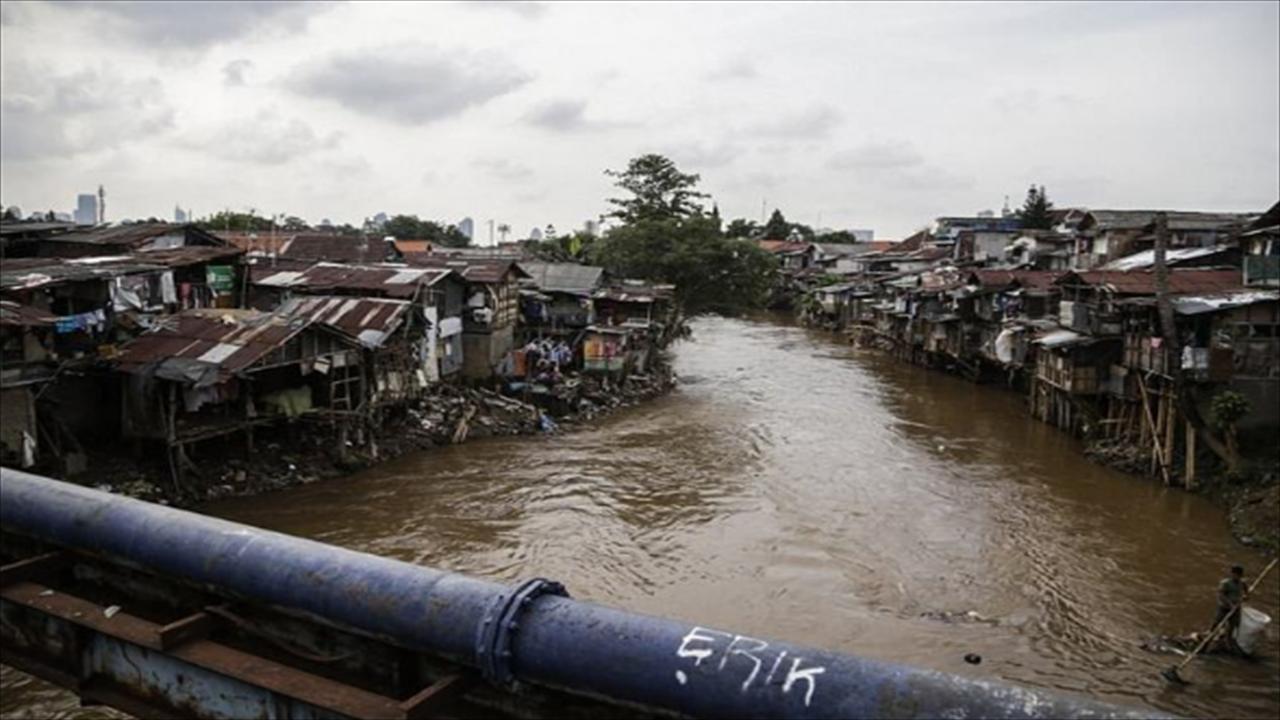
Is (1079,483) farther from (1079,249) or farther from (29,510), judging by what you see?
(29,510)

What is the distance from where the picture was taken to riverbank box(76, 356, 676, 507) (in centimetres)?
1912

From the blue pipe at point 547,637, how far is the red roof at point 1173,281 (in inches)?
988

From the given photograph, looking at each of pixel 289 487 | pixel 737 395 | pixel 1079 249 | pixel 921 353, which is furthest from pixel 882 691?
pixel 921 353

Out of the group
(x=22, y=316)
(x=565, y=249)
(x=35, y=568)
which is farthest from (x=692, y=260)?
(x=35, y=568)

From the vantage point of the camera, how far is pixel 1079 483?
23703 mm

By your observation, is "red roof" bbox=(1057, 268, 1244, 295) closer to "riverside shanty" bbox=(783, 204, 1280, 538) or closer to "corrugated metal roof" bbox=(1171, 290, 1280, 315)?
"riverside shanty" bbox=(783, 204, 1280, 538)

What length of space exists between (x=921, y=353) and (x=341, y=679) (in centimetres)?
4502

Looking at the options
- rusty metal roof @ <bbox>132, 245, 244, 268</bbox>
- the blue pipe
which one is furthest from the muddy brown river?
the blue pipe

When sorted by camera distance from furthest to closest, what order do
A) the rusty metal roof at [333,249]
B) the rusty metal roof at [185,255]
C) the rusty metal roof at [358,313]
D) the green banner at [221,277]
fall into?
the rusty metal roof at [333,249], the green banner at [221,277], the rusty metal roof at [185,255], the rusty metal roof at [358,313]

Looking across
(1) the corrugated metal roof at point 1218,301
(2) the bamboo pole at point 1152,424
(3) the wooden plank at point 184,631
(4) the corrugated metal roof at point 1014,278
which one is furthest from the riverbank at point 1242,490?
(3) the wooden plank at point 184,631

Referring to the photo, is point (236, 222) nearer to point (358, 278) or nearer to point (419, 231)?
point (419, 231)

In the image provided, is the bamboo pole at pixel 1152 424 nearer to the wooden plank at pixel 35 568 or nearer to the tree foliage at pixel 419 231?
the wooden plank at pixel 35 568

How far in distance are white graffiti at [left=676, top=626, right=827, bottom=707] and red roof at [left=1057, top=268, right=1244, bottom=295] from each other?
25.1 meters

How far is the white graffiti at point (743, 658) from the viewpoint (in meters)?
3.31
